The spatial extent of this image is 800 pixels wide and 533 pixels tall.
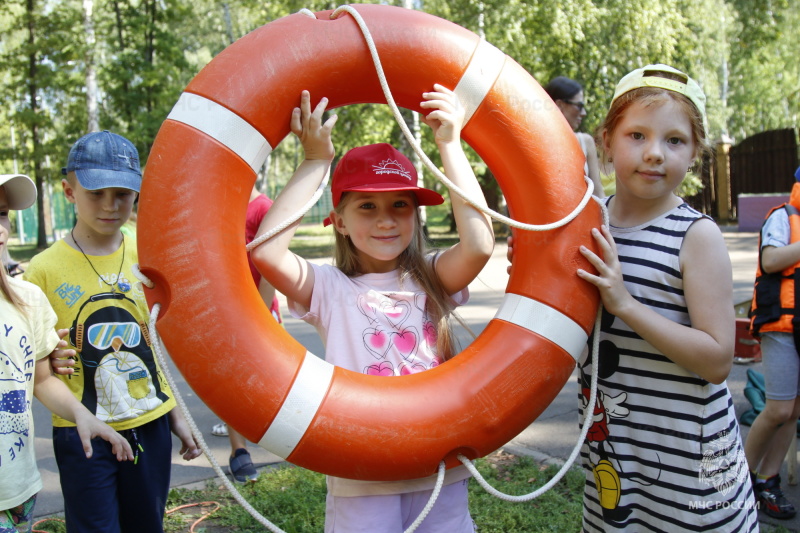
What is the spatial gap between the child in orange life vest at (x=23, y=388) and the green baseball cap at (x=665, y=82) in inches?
65.2

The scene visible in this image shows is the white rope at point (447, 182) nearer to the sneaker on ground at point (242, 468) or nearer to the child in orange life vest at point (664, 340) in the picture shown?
the child in orange life vest at point (664, 340)

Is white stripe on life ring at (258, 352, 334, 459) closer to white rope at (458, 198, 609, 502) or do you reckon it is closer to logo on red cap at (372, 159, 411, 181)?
white rope at (458, 198, 609, 502)

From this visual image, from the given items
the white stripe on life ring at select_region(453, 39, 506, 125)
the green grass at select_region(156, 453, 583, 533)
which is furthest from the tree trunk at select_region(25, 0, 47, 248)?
the white stripe on life ring at select_region(453, 39, 506, 125)

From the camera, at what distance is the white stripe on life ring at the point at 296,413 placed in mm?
1677

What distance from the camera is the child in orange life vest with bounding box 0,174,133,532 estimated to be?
175cm

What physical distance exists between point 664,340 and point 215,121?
121 cm

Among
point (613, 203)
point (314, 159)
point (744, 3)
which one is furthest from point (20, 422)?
point (744, 3)

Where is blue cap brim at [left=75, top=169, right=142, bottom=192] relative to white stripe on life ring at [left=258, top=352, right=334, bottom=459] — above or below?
above

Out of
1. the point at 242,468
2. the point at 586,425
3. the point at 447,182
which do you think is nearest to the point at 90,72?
the point at 242,468

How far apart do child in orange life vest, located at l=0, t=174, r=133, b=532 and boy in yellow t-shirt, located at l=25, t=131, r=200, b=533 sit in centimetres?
14

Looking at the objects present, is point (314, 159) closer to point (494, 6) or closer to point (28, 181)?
point (28, 181)

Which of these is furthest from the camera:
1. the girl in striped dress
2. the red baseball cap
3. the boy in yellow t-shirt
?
the boy in yellow t-shirt

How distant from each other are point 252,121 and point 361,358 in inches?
26.8

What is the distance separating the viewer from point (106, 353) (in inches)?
85.3
